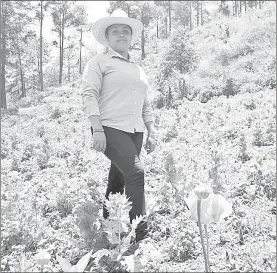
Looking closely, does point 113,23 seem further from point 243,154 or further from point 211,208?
point 243,154

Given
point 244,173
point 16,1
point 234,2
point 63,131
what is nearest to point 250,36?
point 63,131

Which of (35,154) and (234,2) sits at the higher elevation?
(234,2)

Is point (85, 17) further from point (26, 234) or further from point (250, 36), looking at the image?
point (26, 234)

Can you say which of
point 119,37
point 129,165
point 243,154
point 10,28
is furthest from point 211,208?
point 10,28

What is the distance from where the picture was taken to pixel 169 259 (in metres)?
2.42

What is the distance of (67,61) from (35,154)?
3979cm

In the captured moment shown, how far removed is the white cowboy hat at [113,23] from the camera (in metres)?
2.72

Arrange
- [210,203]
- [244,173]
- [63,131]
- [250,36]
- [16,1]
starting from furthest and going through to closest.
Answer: [16,1] < [250,36] < [63,131] < [244,173] < [210,203]

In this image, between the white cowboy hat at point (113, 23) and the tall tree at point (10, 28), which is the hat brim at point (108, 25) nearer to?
the white cowboy hat at point (113, 23)

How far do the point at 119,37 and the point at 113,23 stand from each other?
0.44 ft

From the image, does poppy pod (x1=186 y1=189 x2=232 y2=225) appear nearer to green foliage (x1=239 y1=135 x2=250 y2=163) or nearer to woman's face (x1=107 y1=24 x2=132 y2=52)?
woman's face (x1=107 y1=24 x2=132 y2=52)

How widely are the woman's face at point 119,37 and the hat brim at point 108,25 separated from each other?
4cm

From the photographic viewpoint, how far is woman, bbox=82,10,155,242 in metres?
2.49

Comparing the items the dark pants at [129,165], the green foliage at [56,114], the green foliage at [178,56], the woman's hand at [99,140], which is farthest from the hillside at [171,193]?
the green foliage at [178,56]
